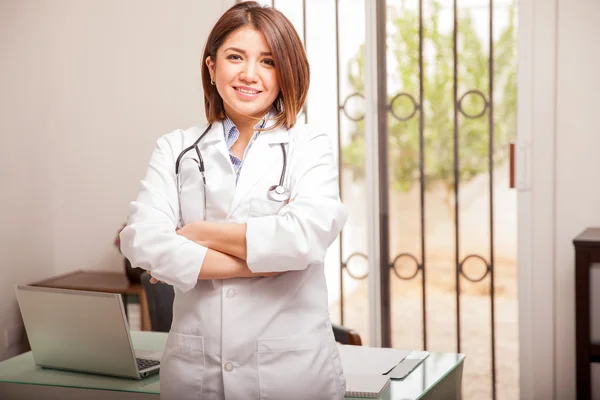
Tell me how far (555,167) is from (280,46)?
1985mm

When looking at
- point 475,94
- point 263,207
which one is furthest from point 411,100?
point 263,207

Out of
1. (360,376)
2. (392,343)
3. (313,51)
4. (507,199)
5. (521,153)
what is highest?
(313,51)

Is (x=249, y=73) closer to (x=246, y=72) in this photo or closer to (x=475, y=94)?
(x=246, y=72)

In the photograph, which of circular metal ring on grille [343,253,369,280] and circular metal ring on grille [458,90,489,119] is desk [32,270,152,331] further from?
circular metal ring on grille [458,90,489,119]

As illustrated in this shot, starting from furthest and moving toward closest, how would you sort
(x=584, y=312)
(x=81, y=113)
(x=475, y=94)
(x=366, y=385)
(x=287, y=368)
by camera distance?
1. (x=81, y=113)
2. (x=475, y=94)
3. (x=584, y=312)
4. (x=366, y=385)
5. (x=287, y=368)

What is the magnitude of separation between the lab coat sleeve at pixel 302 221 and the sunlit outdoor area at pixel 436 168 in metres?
1.94

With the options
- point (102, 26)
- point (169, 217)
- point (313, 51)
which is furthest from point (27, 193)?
point (169, 217)

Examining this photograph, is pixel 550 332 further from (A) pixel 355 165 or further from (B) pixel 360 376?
(B) pixel 360 376

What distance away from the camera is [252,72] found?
1.57 m

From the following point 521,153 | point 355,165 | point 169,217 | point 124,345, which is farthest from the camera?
point 355,165

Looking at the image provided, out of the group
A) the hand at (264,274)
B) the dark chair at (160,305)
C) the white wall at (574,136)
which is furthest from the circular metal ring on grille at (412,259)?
the hand at (264,274)

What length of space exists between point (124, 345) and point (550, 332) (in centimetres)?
214

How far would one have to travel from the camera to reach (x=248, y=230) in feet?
4.95

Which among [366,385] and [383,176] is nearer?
[366,385]
